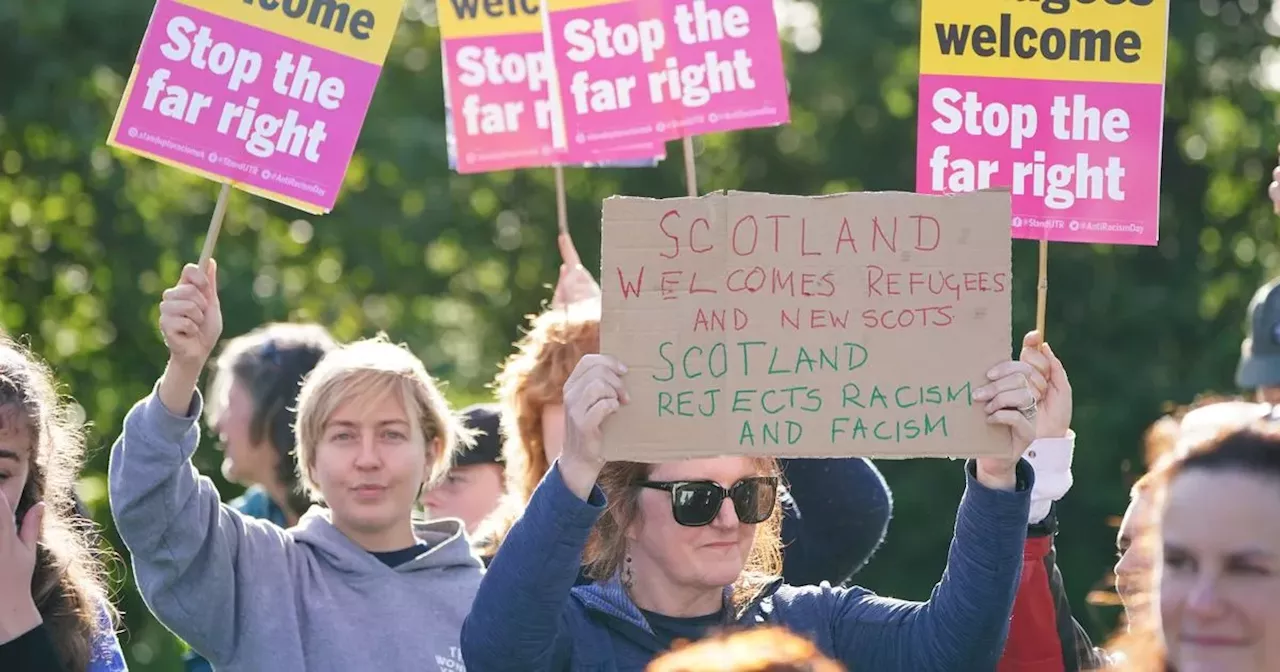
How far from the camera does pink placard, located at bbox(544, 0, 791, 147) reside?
5.26m

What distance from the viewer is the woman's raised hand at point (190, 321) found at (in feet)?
13.6

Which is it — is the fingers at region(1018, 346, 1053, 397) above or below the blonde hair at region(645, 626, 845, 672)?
above

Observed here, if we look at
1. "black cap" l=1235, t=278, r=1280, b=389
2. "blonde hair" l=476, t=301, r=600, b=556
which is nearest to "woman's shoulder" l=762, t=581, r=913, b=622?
"blonde hair" l=476, t=301, r=600, b=556

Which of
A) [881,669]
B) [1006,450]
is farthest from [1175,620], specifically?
[881,669]

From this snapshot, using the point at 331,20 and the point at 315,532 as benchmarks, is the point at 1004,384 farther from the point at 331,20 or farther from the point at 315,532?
the point at 331,20

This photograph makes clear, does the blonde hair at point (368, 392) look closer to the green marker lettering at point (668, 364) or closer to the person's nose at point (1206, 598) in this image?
the green marker lettering at point (668, 364)

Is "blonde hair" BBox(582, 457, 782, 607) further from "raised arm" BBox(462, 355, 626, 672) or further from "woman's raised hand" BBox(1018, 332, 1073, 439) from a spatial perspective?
"woman's raised hand" BBox(1018, 332, 1073, 439)

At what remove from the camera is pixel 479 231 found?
12.8 m

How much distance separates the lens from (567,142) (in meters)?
5.43

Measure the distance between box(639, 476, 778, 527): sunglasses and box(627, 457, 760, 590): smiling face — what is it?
0.04 feet

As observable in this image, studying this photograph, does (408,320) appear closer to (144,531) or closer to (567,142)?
(567,142)

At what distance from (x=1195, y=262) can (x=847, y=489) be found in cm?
720

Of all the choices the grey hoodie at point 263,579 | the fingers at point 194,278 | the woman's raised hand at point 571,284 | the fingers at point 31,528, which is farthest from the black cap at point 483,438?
the fingers at point 31,528

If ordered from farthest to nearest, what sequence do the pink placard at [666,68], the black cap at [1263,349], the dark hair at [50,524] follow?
the pink placard at [666,68] < the black cap at [1263,349] < the dark hair at [50,524]
